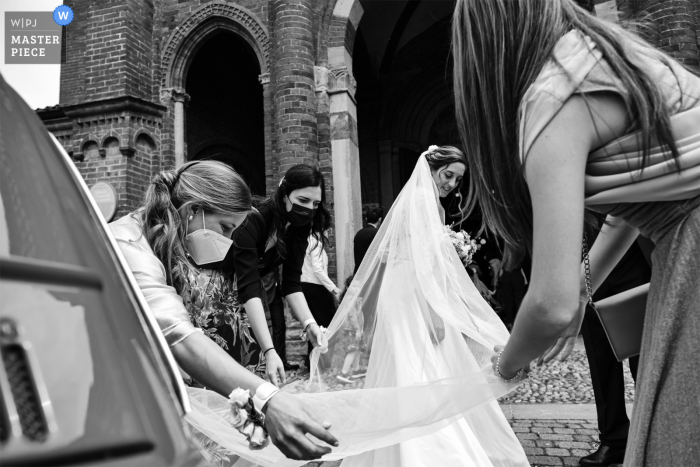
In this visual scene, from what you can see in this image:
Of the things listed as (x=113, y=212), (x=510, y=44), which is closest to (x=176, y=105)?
(x=113, y=212)

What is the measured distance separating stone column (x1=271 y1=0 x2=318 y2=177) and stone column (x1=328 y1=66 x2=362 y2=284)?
0.42 m

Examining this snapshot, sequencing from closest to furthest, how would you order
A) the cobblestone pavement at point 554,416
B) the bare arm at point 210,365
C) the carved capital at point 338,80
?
the bare arm at point 210,365
the cobblestone pavement at point 554,416
the carved capital at point 338,80

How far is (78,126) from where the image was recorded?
929 cm

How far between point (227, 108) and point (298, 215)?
1101 centimetres

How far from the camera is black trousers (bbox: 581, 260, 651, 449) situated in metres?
Answer: 3.16

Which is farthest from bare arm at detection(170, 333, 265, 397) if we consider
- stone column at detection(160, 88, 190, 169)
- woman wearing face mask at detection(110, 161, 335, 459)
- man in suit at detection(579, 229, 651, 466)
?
stone column at detection(160, 88, 190, 169)

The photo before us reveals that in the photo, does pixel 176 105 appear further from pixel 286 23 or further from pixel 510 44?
pixel 510 44

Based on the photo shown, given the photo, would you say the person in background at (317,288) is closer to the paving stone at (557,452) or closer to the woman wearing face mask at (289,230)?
the woman wearing face mask at (289,230)

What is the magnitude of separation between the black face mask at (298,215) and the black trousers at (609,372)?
1.87 metres

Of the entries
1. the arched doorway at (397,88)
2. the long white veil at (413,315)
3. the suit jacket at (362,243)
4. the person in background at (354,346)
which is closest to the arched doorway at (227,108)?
the arched doorway at (397,88)

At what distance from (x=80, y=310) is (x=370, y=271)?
2.68 metres

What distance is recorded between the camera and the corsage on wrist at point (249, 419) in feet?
4.90

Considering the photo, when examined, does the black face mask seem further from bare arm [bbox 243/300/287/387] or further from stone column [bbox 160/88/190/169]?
stone column [bbox 160/88/190/169]

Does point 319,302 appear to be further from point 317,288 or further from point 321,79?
point 321,79
